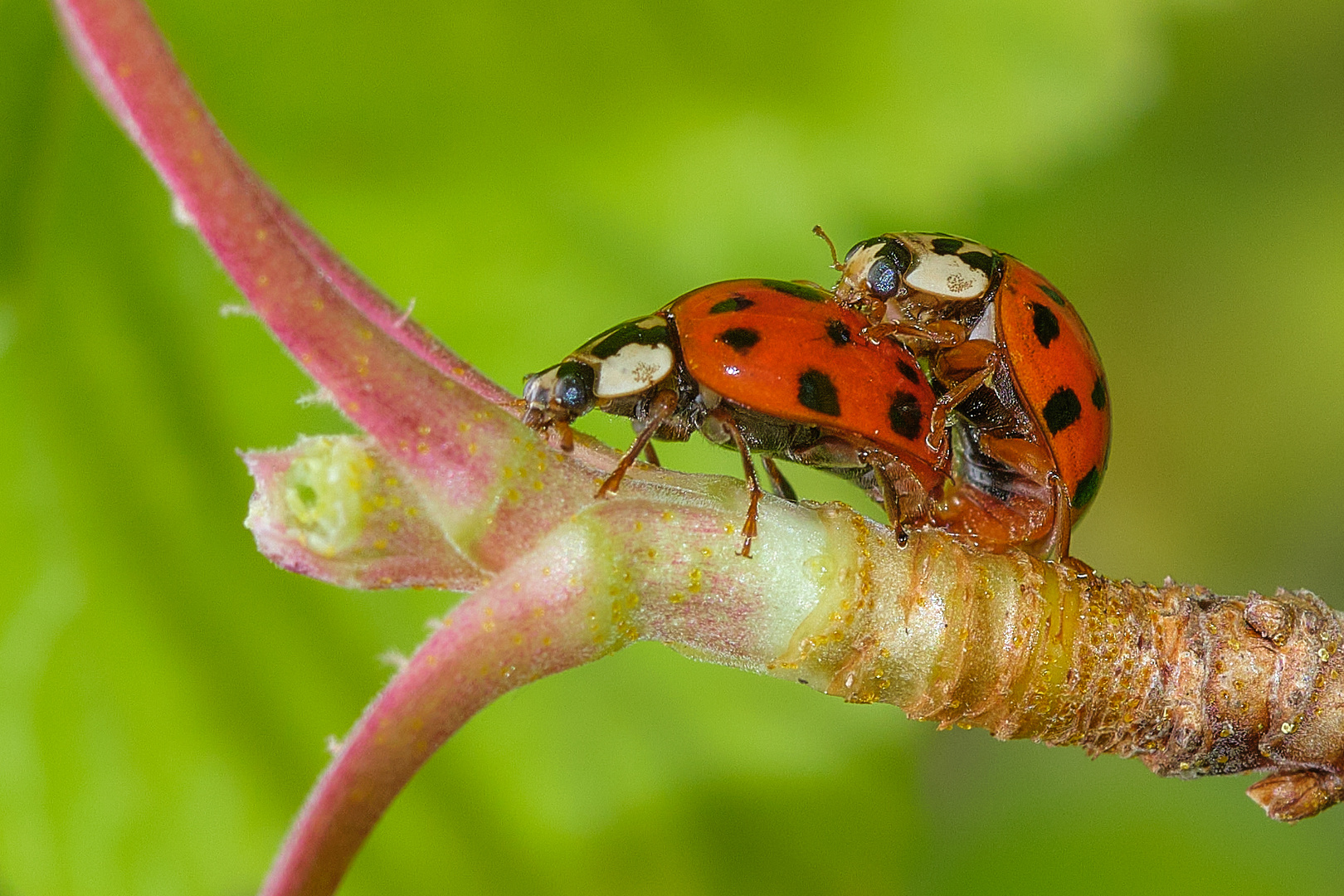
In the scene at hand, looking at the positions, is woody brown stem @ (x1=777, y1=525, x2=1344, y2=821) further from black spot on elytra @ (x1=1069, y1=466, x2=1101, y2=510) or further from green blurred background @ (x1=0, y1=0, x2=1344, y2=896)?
green blurred background @ (x1=0, y1=0, x2=1344, y2=896)

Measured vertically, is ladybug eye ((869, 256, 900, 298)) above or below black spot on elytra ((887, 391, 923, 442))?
above

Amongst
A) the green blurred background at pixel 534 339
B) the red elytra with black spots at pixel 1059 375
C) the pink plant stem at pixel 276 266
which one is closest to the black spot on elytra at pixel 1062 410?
the red elytra with black spots at pixel 1059 375

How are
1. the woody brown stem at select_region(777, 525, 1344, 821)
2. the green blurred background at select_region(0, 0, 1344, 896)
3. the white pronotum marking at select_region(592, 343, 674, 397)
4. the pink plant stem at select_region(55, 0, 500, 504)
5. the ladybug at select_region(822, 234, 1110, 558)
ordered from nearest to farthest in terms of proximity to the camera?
1. the pink plant stem at select_region(55, 0, 500, 504)
2. the woody brown stem at select_region(777, 525, 1344, 821)
3. the ladybug at select_region(822, 234, 1110, 558)
4. the white pronotum marking at select_region(592, 343, 674, 397)
5. the green blurred background at select_region(0, 0, 1344, 896)

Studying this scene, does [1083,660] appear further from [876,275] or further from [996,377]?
[876,275]

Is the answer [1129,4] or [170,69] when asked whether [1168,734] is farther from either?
[1129,4]

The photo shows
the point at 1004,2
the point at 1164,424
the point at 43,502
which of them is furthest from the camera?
the point at 1164,424

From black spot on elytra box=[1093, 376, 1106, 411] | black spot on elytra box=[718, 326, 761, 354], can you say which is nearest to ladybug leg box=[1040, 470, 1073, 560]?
black spot on elytra box=[1093, 376, 1106, 411]

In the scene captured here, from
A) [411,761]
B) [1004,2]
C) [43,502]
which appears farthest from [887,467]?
[1004,2]
